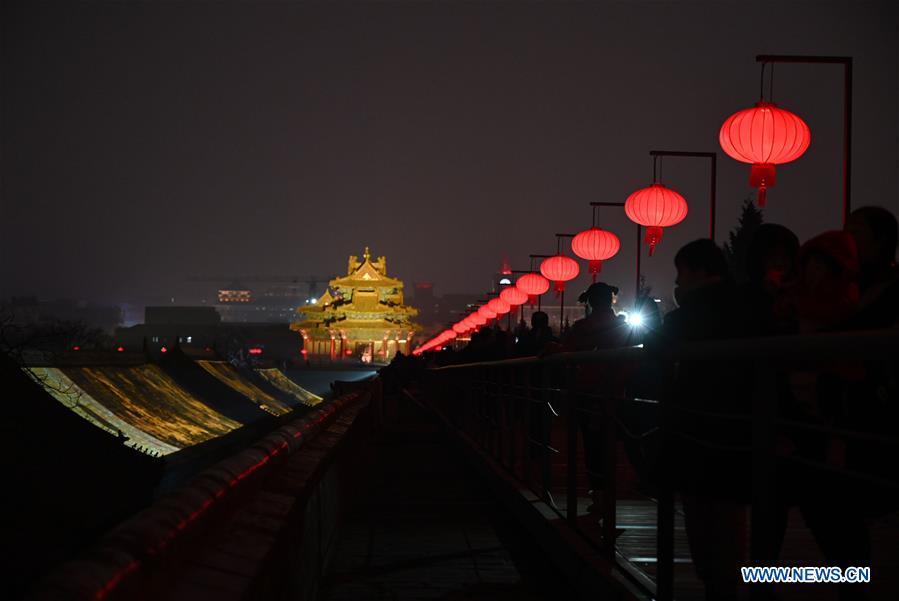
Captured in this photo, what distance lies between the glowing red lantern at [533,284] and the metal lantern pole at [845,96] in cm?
2401

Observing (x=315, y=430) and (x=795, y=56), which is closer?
(x=315, y=430)

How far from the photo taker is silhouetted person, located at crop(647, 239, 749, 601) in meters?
3.36

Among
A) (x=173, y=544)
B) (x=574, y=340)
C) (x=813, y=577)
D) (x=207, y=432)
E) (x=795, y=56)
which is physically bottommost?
(x=207, y=432)

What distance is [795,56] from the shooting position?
433 inches

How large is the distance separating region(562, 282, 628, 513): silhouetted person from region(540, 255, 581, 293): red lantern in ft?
74.7

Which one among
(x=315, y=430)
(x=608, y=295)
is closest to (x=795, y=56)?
(x=608, y=295)

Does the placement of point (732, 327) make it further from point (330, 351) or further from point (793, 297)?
point (330, 351)

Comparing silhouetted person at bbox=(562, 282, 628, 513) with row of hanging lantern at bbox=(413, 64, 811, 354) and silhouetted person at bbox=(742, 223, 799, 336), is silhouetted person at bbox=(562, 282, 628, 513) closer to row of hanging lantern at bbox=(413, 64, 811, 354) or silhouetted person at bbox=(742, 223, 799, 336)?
silhouetted person at bbox=(742, 223, 799, 336)

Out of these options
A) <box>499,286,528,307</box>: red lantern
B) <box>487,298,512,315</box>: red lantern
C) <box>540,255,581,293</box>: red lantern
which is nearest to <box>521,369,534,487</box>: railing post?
<box>540,255,581,293</box>: red lantern

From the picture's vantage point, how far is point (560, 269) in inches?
1191

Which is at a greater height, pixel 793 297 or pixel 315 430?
pixel 793 297

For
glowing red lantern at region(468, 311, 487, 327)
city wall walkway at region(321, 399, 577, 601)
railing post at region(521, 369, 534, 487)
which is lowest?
city wall walkway at region(321, 399, 577, 601)

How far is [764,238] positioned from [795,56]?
25.1 feet

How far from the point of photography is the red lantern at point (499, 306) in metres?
42.2
